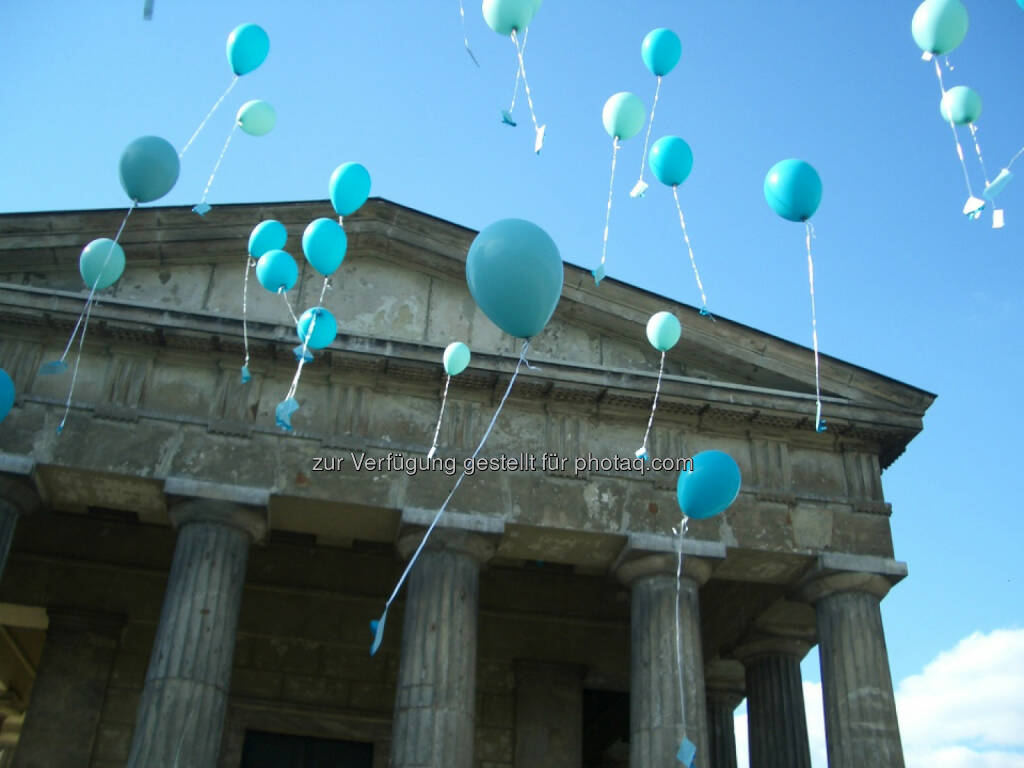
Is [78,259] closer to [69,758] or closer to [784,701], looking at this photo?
[69,758]

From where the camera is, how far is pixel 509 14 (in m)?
12.7

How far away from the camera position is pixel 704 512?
1464 cm

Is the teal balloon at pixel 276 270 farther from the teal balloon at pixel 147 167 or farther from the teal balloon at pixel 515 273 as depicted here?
the teal balloon at pixel 515 273

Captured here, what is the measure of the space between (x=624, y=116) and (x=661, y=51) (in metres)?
0.94

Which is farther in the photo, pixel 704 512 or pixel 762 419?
pixel 762 419

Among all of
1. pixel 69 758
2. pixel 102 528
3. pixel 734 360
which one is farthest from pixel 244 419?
pixel 734 360

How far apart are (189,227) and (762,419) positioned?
10.2m

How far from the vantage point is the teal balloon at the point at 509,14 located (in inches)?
496

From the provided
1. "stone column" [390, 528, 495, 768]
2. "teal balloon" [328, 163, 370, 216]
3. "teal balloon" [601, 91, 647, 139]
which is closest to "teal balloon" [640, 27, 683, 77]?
"teal balloon" [601, 91, 647, 139]

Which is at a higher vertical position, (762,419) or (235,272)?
(235,272)

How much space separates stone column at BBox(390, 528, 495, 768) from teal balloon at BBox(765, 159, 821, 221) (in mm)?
6999

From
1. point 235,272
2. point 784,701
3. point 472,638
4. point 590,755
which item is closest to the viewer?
point 472,638

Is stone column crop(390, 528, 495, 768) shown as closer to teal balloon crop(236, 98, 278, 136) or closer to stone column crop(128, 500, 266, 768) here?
stone column crop(128, 500, 266, 768)

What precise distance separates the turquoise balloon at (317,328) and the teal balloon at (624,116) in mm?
4527
